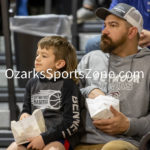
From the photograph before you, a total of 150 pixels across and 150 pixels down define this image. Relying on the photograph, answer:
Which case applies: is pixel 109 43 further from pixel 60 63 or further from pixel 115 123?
pixel 115 123

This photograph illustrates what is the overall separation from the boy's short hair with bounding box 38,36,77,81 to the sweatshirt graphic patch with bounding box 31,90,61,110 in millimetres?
138

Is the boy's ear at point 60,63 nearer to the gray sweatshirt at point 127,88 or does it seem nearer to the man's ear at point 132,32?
the gray sweatshirt at point 127,88

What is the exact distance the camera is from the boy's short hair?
2092 millimetres

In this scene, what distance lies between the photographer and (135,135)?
2.13m

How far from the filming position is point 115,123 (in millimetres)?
2021

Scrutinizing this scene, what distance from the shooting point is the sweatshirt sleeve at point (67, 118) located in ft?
6.56

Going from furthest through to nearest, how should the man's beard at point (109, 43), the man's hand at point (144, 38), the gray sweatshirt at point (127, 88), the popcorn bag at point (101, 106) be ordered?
1. the man's hand at point (144, 38)
2. the man's beard at point (109, 43)
3. the gray sweatshirt at point (127, 88)
4. the popcorn bag at point (101, 106)

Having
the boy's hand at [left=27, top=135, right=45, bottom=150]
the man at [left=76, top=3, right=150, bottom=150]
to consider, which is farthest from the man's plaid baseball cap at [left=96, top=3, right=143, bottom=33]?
the boy's hand at [left=27, top=135, right=45, bottom=150]

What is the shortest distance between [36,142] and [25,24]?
1.91 meters

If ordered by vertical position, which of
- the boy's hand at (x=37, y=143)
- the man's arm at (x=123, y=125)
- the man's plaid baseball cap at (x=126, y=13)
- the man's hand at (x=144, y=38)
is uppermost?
the man's plaid baseball cap at (x=126, y=13)

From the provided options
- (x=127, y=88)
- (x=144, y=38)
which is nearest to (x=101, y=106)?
(x=127, y=88)

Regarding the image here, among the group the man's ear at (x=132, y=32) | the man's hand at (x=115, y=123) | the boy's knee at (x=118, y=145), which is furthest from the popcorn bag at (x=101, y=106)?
the man's ear at (x=132, y=32)

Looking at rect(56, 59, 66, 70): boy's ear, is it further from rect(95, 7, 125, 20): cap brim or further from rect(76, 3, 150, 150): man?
rect(95, 7, 125, 20): cap brim

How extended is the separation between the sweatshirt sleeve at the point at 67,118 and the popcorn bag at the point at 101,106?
72 mm
